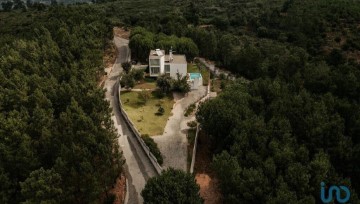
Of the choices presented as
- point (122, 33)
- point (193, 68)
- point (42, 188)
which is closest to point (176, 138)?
point (42, 188)

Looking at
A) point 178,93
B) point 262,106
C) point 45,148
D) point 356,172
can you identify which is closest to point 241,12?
point 178,93

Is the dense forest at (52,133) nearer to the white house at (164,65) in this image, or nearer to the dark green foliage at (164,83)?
the dark green foliage at (164,83)

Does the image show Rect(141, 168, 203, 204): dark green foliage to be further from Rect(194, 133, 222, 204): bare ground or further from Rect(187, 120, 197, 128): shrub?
Rect(187, 120, 197, 128): shrub

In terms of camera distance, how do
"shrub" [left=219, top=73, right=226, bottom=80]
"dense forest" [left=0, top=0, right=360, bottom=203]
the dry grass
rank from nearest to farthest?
"dense forest" [left=0, top=0, right=360, bottom=203] → "shrub" [left=219, top=73, right=226, bottom=80] → the dry grass

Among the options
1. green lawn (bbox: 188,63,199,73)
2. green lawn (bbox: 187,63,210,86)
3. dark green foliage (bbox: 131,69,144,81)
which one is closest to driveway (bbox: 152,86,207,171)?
dark green foliage (bbox: 131,69,144,81)

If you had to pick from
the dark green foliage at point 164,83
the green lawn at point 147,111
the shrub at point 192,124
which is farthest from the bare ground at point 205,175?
the dark green foliage at point 164,83

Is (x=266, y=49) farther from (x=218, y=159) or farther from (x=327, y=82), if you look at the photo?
(x=218, y=159)
